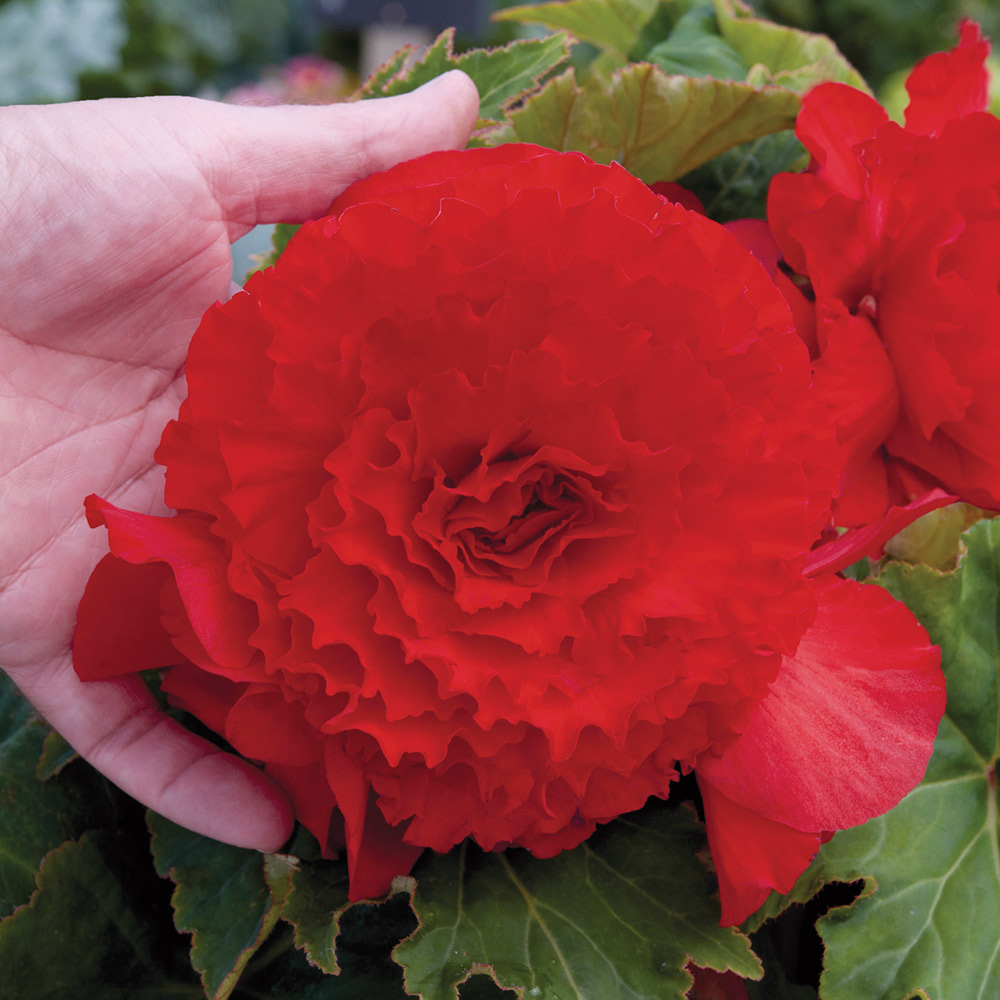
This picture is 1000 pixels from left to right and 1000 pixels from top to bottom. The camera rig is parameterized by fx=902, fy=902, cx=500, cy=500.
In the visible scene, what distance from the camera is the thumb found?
0.68 metres

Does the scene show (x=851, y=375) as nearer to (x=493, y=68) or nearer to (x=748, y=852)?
(x=748, y=852)

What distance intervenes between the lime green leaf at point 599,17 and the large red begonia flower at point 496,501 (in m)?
0.52

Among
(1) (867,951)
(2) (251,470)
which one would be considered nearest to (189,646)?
(2) (251,470)

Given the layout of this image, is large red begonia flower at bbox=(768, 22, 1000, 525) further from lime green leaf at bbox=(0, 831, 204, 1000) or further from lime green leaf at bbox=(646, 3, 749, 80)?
lime green leaf at bbox=(0, 831, 204, 1000)

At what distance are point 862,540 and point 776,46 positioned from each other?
56 cm

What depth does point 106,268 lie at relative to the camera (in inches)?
26.8

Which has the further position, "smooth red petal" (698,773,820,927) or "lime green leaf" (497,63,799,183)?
"lime green leaf" (497,63,799,183)

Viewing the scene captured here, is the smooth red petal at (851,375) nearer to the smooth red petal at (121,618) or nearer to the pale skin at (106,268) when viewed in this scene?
the pale skin at (106,268)

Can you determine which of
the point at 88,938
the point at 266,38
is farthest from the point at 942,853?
the point at 266,38

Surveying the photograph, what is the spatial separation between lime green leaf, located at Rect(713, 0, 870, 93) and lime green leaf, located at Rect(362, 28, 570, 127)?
0.73ft

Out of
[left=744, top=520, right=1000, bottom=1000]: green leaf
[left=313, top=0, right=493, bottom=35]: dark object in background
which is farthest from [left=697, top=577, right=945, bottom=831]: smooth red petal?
[left=313, top=0, right=493, bottom=35]: dark object in background

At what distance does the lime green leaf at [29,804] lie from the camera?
68 cm

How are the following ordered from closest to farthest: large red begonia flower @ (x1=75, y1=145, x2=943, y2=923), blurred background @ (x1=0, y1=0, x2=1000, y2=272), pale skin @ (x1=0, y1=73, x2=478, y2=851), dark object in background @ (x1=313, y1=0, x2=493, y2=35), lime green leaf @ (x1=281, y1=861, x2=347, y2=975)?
large red begonia flower @ (x1=75, y1=145, x2=943, y2=923), lime green leaf @ (x1=281, y1=861, x2=347, y2=975), pale skin @ (x1=0, y1=73, x2=478, y2=851), dark object in background @ (x1=313, y1=0, x2=493, y2=35), blurred background @ (x1=0, y1=0, x2=1000, y2=272)

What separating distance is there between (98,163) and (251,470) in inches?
14.7
